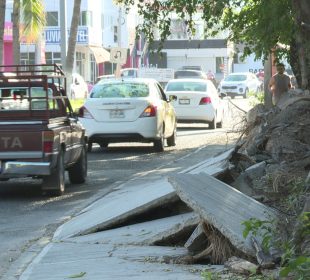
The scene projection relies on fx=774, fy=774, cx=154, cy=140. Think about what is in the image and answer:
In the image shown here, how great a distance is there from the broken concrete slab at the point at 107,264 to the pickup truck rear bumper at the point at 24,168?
3266mm

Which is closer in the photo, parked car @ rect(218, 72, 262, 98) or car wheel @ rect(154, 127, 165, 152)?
car wheel @ rect(154, 127, 165, 152)

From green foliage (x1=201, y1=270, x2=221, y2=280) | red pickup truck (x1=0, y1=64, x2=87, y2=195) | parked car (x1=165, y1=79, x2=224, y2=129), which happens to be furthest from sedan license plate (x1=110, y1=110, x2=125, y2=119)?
green foliage (x1=201, y1=270, x2=221, y2=280)

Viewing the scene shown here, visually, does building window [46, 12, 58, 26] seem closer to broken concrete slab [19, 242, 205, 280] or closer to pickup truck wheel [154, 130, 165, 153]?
pickup truck wheel [154, 130, 165, 153]

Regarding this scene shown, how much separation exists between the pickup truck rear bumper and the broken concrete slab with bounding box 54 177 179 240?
1113mm

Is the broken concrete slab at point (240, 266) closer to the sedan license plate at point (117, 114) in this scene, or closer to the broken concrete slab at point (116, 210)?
the broken concrete slab at point (116, 210)

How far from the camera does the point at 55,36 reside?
56.7m

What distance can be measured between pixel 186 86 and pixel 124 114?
8761 mm

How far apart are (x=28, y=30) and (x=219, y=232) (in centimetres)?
2036

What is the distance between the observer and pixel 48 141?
36.0 ft

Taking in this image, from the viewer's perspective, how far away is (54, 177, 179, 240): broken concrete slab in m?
8.35

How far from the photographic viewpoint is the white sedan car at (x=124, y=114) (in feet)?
57.0

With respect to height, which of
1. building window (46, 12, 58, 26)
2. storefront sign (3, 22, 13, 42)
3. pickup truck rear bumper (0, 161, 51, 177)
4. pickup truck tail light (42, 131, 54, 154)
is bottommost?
pickup truck rear bumper (0, 161, 51, 177)

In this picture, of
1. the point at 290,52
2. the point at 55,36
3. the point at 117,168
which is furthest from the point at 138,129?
the point at 55,36

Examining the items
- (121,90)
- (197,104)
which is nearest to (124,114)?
(121,90)
